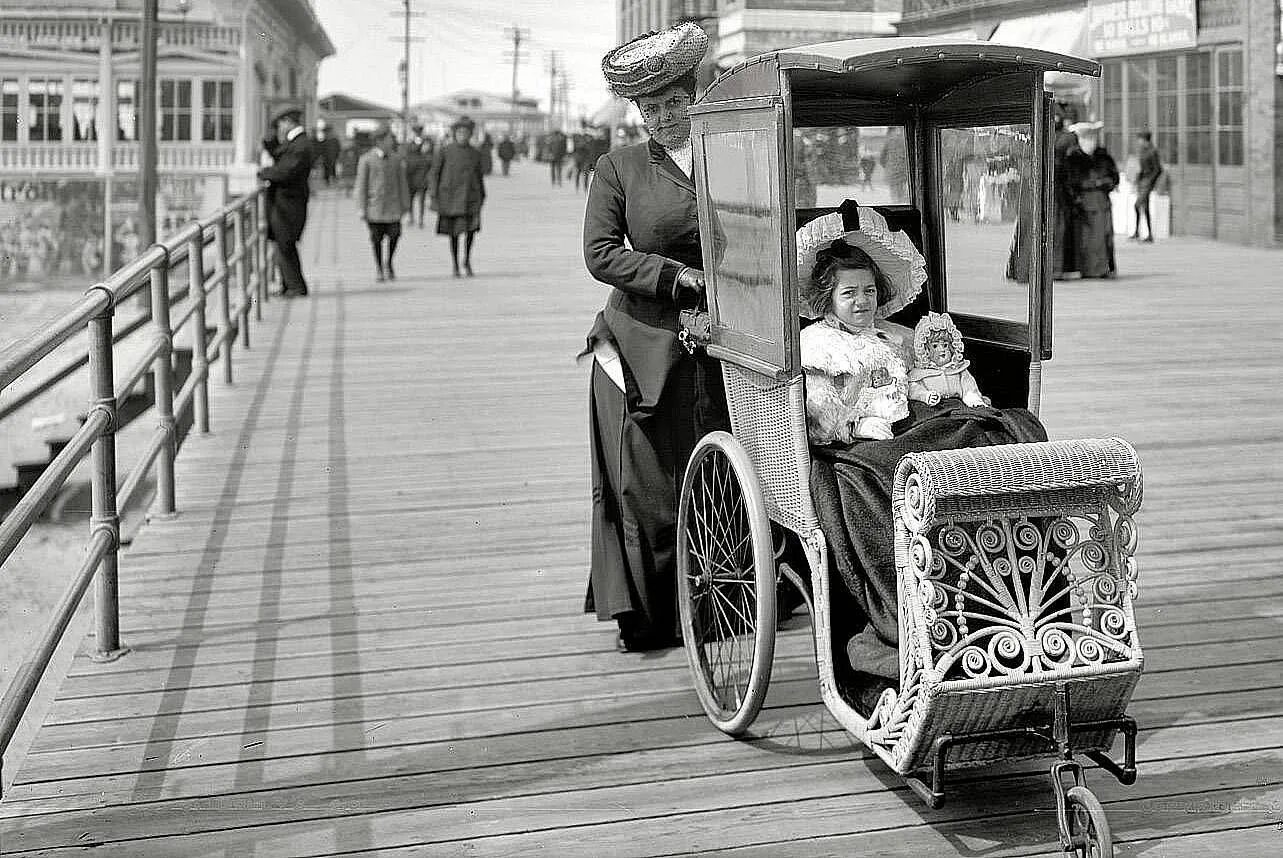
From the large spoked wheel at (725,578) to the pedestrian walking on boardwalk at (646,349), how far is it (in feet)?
0.67

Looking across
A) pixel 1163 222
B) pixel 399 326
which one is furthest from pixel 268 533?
pixel 1163 222

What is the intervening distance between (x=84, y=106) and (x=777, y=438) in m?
37.5

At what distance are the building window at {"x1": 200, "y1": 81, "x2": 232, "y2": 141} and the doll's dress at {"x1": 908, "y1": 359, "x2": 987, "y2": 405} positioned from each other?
3712cm

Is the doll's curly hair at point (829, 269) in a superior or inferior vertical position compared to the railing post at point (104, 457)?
Result: superior

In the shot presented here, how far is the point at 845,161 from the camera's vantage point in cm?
475

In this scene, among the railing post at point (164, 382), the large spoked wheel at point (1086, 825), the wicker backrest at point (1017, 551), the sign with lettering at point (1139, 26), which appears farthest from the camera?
the sign with lettering at point (1139, 26)

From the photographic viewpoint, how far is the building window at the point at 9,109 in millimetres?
37969

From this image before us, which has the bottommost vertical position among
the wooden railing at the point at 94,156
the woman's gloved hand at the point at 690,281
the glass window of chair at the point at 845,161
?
the woman's gloved hand at the point at 690,281

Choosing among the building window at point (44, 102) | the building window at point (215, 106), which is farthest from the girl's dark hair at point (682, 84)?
the building window at point (44, 102)

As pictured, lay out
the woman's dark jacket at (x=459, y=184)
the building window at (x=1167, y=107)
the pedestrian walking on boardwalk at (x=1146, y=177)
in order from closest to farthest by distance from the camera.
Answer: the woman's dark jacket at (x=459, y=184)
the pedestrian walking on boardwalk at (x=1146, y=177)
the building window at (x=1167, y=107)

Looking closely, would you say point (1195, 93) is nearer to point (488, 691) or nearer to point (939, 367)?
point (939, 367)

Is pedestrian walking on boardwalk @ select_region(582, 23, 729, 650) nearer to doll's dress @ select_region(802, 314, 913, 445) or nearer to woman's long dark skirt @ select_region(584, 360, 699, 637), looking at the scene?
woman's long dark skirt @ select_region(584, 360, 699, 637)

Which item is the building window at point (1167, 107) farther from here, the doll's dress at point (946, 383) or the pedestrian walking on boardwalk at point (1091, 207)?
the doll's dress at point (946, 383)

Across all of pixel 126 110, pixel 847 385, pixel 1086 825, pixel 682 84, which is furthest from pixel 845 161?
pixel 126 110
